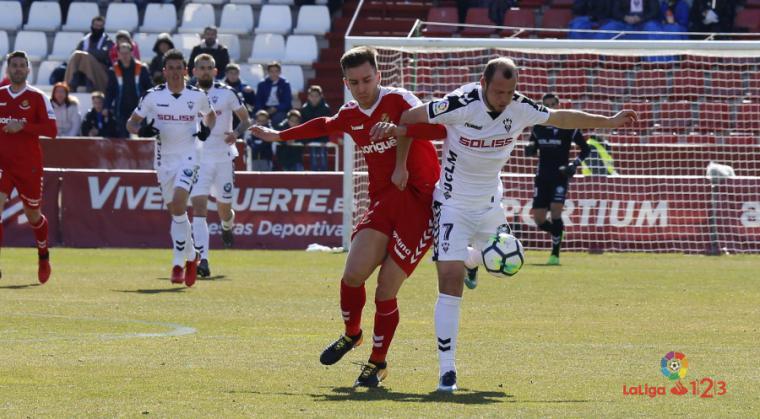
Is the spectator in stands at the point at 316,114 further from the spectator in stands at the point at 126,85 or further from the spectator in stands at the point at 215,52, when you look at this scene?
the spectator in stands at the point at 126,85

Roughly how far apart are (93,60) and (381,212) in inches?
798

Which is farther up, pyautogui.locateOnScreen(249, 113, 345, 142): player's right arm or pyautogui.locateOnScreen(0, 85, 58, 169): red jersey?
pyautogui.locateOnScreen(249, 113, 345, 142): player's right arm

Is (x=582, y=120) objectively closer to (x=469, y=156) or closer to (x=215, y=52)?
(x=469, y=156)

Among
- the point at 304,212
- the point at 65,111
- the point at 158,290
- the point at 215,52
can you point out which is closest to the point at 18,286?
the point at 158,290

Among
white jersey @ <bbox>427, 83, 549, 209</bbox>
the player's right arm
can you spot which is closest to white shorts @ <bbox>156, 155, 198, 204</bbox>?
the player's right arm

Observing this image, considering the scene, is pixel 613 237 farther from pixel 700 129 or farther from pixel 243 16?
pixel 243 16

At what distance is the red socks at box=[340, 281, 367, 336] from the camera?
32.0ft

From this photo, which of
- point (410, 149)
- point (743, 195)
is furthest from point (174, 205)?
point (743, 195)

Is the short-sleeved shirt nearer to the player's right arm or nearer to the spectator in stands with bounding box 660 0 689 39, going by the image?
the spectator in stands with bounding box 660 0 689 39

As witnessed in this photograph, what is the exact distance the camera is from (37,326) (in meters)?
12.4

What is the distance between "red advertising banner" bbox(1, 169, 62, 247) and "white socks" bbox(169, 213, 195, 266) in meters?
7.85

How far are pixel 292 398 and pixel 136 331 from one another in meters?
3.91

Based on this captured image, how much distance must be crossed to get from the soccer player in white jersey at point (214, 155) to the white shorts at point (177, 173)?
0.69 meters

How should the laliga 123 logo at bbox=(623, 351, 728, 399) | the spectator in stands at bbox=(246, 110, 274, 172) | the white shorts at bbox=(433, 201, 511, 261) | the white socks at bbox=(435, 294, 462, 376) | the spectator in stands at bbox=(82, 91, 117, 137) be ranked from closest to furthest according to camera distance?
the laliga 123 logo at bbox=(623, 351, 728, 399) → the white socks at bbox=(435, 294, 462, 376) → the white shorts at bbox=(433, 201, 511, 261) → the spectator in stands at bbox=(246, 110, 274, 172) → the spectator in stands at bbox=(82, 91, 117, 137)
